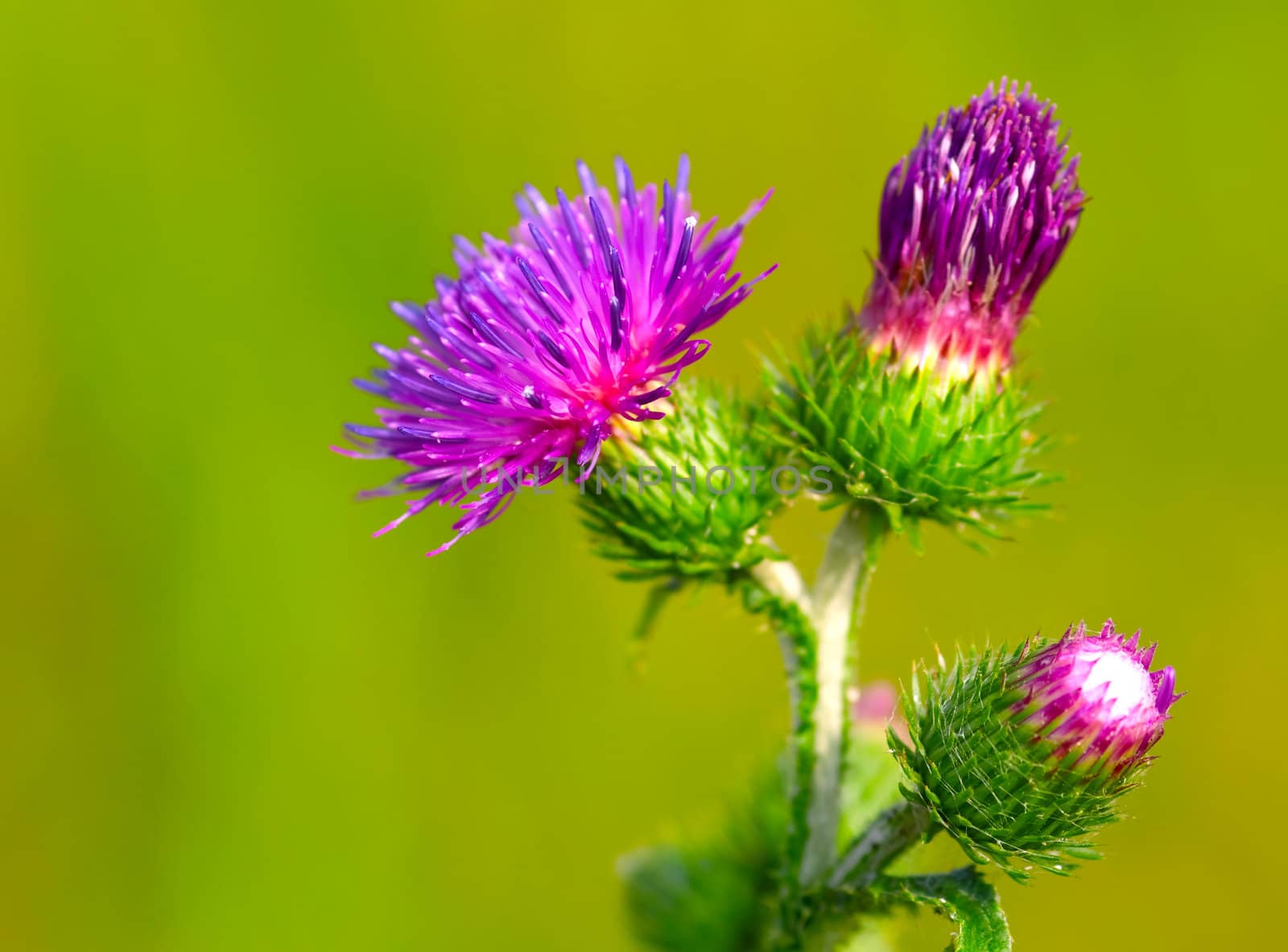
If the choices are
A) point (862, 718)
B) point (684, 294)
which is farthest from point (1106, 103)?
point (684, 294)

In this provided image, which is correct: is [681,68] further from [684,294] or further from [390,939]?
[390,939]

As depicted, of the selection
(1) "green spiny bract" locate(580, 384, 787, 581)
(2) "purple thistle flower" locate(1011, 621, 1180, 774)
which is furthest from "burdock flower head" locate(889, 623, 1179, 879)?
(1) "green spiny bract" locate(580, 384, 787, 581)

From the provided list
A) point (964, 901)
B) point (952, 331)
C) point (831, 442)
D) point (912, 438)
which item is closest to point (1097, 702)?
point (964, 901)

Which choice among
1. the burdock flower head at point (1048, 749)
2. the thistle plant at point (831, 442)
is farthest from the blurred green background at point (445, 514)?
the burdock flower head at point (1048, 749)

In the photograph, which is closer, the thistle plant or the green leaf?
the green leaf

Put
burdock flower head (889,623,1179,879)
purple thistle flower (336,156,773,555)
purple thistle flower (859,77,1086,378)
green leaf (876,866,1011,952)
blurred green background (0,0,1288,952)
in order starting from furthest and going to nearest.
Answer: blurred green background (0,0,1288,952), purple thistle flower (859,77,1086,378), purple thistle flower (336,156,773,555), burdock flower head (889,623,1179,879), green leaf (876,866,1011,952)

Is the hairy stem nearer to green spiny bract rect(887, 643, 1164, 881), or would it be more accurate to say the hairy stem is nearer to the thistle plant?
the thistle plant

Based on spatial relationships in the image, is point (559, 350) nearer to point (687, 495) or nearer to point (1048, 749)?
point (687, 495)
